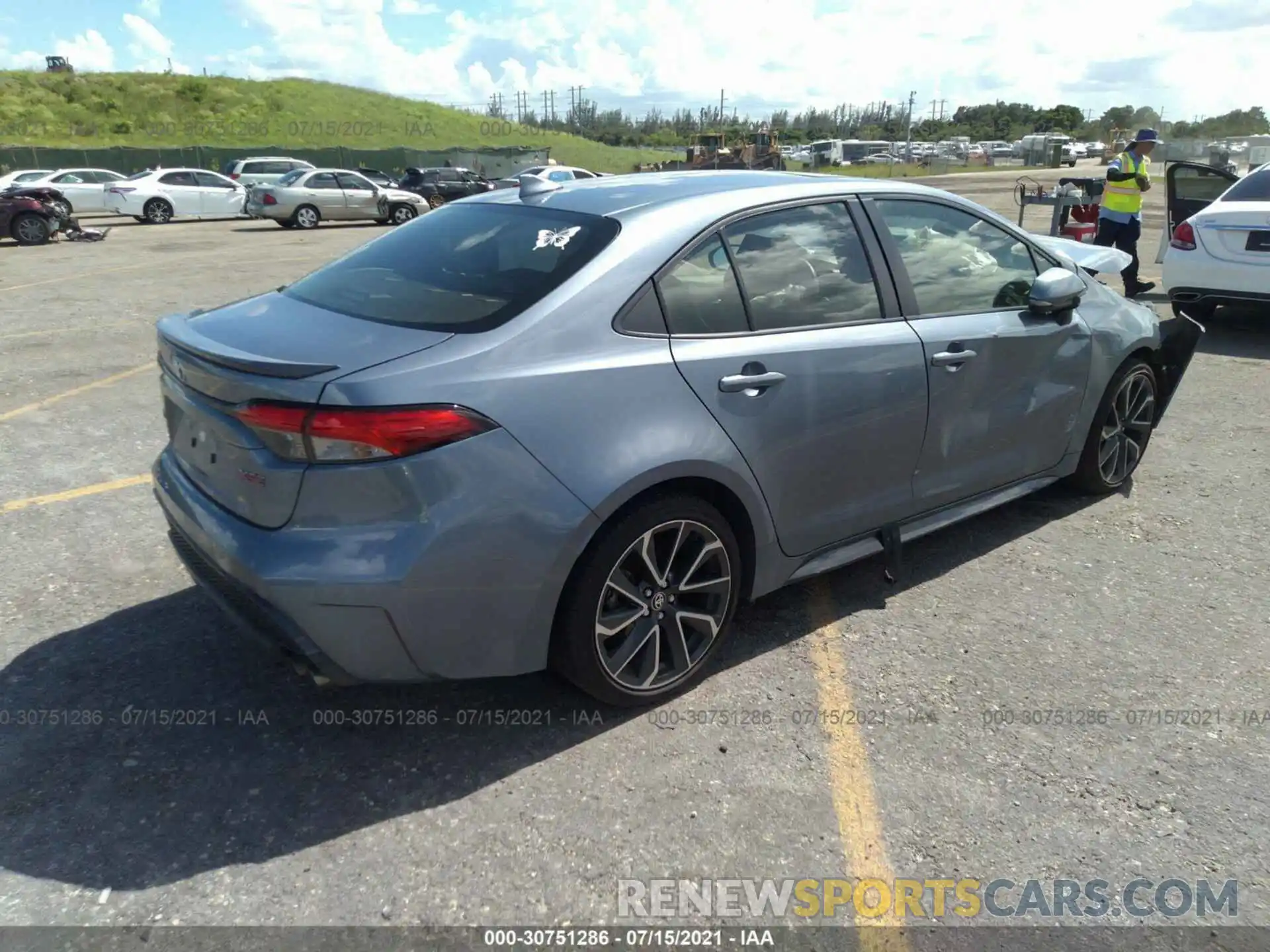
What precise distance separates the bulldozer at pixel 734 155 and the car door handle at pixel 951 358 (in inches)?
1471

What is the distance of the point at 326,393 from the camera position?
2.47 metres

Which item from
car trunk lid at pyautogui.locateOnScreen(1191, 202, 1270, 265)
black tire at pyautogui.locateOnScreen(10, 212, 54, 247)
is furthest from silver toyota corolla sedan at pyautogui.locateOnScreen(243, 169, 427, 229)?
car trunk lid at pyautogui.locateOnScreen(1191, 202, 1270, 265)

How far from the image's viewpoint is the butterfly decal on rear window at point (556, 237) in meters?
3.10

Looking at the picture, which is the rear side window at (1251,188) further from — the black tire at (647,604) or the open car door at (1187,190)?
the black tire at (647,604)

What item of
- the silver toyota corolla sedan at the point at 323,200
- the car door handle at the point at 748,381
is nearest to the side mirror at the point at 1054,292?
the car door handle at the point at 748,381

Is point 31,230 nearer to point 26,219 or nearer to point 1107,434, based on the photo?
point 26,219

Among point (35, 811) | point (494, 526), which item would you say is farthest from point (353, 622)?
point (35, 811)

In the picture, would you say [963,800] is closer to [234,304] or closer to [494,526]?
[494,526]

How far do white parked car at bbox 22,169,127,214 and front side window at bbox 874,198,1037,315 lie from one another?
27596 mm

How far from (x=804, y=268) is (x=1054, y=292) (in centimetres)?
135

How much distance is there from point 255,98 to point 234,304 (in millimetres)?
78199

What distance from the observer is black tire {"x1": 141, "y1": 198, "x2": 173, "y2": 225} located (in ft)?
82.9

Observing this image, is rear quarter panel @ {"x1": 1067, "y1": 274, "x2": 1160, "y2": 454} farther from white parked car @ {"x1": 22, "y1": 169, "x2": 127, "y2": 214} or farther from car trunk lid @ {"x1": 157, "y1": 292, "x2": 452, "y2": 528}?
white parked car @ {"x1": 22, "y1": 169, "x2": 127, "y2": 214}

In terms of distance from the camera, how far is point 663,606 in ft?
10.0
